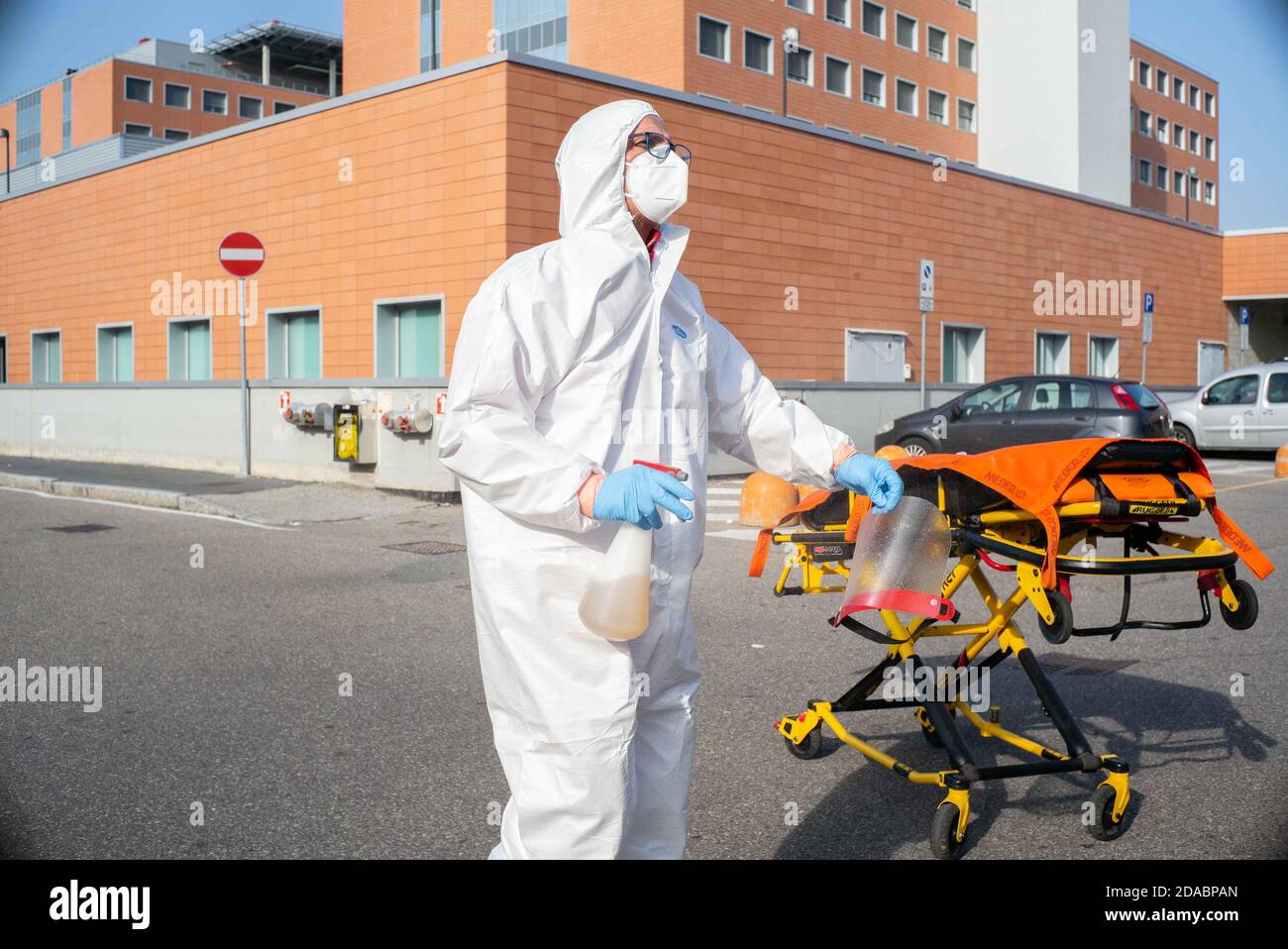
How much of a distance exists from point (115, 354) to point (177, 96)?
143 feet

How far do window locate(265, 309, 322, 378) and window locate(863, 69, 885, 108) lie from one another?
35746 mm

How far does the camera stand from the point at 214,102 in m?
58.8

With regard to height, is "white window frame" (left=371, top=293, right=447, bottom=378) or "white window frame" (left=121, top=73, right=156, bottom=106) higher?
"white window frame" (left=121, top=73, right=156, bottom=106)

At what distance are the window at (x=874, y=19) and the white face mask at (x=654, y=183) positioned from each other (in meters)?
49.7

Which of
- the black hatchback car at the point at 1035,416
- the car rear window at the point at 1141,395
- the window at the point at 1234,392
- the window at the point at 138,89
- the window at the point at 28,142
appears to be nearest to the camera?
the black hatchback car at the point at 1035,416

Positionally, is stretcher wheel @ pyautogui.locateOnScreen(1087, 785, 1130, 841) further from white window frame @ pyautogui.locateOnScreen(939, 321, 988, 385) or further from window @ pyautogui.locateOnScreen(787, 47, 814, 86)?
window @ pyautogui.locateOnScreen(787, 47, 814, 86)

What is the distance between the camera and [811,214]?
19406 millimetres

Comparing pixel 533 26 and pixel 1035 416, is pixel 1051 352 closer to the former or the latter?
pixel 1035 416

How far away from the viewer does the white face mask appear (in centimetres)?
291

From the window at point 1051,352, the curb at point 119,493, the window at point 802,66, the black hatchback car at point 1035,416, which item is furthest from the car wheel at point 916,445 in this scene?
the window at point 802,66

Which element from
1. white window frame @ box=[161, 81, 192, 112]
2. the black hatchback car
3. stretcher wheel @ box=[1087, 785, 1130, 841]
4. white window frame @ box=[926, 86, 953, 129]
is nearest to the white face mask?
stretcher wheel @ box=[1087, 785, 1130, 841]

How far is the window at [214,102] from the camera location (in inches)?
2306

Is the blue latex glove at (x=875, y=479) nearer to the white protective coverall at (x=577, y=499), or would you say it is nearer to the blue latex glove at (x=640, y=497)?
the white protective coverall at (x=577, y=499)

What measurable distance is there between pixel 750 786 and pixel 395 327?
1349 centimetres
